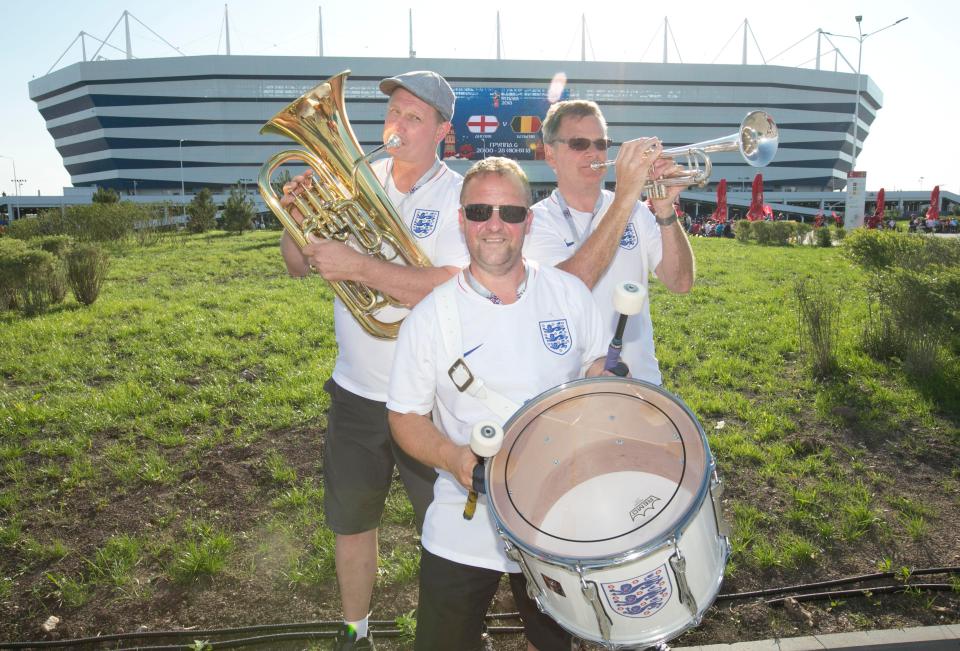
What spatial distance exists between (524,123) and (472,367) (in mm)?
50275

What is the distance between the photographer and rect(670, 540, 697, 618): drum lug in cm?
178

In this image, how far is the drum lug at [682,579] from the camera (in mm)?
1781

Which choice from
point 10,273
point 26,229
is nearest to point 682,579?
point 10,273

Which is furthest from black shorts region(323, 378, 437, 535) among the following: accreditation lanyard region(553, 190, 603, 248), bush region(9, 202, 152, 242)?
bush region(9, 202, 152, 242)

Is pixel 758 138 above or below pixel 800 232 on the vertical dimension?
above

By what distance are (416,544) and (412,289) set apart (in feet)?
→ 6.41

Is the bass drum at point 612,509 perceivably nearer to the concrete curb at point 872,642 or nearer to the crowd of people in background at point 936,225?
the concrete curb at point 872,642

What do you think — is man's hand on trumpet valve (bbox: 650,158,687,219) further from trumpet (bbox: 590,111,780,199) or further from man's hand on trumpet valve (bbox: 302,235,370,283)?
man's hand on trumpet valve (bbox: 302,235,370,283)

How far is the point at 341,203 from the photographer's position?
9.59 feet

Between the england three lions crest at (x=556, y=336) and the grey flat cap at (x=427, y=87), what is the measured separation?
1.26m

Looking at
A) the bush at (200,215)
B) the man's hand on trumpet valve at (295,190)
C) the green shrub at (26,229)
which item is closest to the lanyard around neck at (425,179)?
the man's hand on trumpet valve at (295,190)

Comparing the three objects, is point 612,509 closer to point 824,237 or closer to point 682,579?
point 682,579

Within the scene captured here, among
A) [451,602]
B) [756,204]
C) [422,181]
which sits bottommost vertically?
[451,602]

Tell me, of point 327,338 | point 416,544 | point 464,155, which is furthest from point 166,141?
point 416,544
